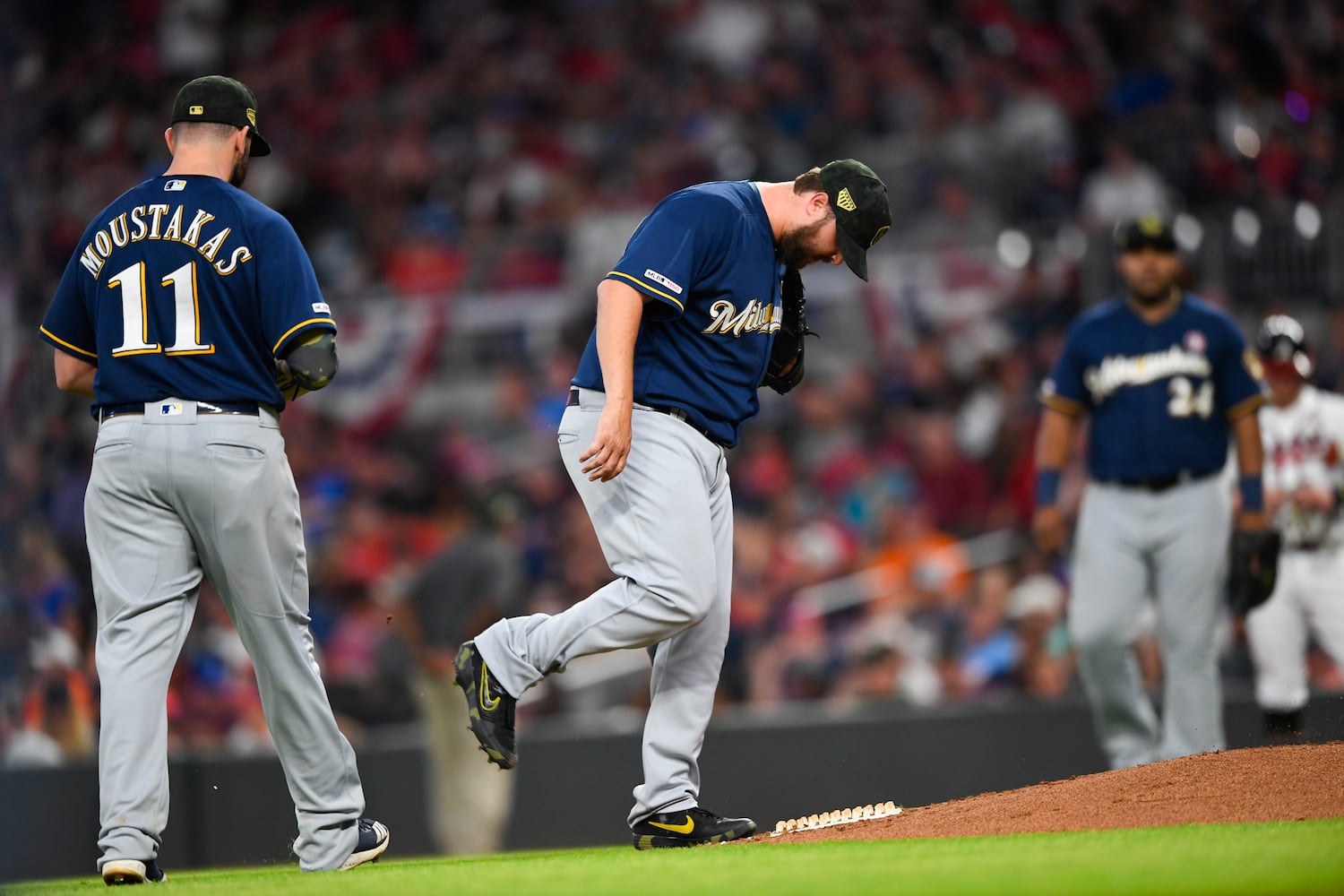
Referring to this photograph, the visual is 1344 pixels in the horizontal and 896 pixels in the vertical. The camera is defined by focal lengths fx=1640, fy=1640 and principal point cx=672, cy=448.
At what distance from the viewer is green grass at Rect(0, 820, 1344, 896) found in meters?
3.43

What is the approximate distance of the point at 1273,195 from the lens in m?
12.3

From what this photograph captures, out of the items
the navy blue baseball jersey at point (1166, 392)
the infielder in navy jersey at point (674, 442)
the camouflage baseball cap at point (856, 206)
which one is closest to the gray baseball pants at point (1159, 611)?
the navy blue baseball jersey at point (1166, 392)

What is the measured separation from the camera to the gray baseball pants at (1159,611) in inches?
267

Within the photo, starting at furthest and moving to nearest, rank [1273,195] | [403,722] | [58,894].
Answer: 1. [1273,195]
2. [403,722]
3. [58,894]

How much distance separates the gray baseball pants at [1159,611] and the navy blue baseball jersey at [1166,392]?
0.14 m

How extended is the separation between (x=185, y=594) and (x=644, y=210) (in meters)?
10.5

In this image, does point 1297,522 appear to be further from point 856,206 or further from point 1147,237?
point 856,206

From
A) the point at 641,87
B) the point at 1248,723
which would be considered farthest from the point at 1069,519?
the point at 641,87

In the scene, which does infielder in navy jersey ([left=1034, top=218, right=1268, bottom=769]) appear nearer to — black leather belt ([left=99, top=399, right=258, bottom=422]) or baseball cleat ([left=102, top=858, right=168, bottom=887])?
black leather belt ([left=99, top=399, right=258, bottom=422])

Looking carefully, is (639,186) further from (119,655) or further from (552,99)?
(119,655)

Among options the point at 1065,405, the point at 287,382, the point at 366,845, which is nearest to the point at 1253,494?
the point at 1065,405

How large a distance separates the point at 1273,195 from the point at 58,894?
10574mm

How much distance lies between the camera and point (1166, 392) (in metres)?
6.92

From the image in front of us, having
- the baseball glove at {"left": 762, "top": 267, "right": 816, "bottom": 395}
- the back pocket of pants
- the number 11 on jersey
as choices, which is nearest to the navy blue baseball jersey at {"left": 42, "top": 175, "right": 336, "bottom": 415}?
the number 11 on jersey
